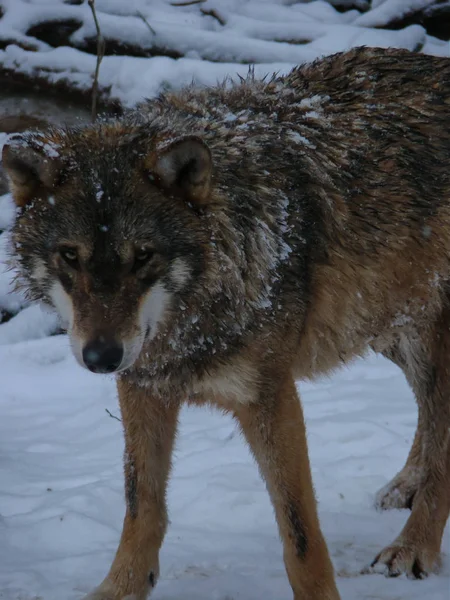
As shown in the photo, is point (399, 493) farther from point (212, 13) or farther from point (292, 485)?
point (212, 13)

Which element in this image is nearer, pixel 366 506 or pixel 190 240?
pixel 190 240

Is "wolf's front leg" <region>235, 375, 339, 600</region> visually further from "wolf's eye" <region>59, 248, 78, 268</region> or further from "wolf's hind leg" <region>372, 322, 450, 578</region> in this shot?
"wolf's eye" <region>59, 248, 78, 268</region>

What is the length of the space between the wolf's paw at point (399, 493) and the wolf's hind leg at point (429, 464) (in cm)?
10

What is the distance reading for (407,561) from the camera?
3.98 metres

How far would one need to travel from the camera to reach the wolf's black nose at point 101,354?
9.23ft

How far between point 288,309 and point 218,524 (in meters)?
1.57

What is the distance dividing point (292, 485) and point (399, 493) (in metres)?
1.42

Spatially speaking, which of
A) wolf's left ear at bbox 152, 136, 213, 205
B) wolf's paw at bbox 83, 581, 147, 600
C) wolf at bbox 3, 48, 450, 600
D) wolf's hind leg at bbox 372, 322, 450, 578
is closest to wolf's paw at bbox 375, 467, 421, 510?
wolf's hind leg at bbox 372, 322, 450, 578

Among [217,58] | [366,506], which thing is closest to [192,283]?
[366,506]

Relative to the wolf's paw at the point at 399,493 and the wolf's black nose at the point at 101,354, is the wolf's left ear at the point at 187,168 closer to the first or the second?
the wolf's black nose at the point at 101,354

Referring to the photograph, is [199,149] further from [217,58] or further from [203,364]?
[217,58]

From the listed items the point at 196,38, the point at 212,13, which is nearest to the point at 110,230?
the point at 196,38

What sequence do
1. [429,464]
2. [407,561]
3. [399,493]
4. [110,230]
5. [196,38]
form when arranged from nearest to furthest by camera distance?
[110,230] → [407,561] → [429,464] → [399,493] → [196,38]

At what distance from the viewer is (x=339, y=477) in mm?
4934
